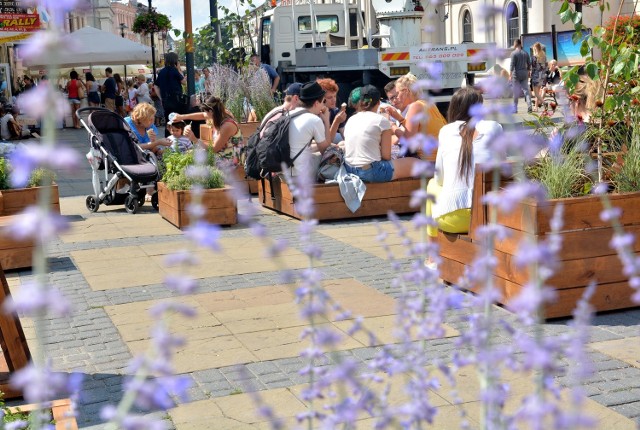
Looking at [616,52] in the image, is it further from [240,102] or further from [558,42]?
[558,42]

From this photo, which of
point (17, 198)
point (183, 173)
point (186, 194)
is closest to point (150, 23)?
point (183, 173)

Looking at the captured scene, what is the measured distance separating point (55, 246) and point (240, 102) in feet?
19.0

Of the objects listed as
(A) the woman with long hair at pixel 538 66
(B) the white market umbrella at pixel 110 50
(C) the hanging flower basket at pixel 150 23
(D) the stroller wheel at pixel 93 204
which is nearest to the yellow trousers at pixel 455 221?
(D) the stroller wheel at pixel 93 204

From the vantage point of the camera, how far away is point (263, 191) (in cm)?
1162

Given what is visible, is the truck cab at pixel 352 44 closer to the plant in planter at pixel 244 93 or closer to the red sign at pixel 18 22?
the plant in planter at pixel 244 93

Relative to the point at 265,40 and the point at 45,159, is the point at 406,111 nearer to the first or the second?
the point at 45,159

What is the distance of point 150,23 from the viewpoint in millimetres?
35438

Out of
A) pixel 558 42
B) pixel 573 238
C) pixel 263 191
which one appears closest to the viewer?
pixel 573 238

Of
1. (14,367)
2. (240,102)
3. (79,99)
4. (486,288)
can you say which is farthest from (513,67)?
(486,288)

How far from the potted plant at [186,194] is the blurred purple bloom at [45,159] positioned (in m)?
8.52

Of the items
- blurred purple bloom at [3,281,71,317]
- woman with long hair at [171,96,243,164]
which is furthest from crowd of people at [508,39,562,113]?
blurred purple bloom at [3,281,71,317]

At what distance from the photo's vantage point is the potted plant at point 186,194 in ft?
33.3

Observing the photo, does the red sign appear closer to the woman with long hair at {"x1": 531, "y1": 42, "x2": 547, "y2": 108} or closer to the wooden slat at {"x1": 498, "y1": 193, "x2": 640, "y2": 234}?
the woman with long hair at {"x1": 531, "y1": 42, "x2": 547, "y2": 108}

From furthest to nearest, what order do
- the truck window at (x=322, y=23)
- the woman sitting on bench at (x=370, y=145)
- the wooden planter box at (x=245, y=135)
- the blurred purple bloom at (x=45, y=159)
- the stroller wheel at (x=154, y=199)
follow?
the truck window at (x=322, y=23) < the wooden planter box at (x=245, y=135) < the stroller wheel at (x=154, y=199) < the woman sitting on bench at (x=370, y=145) < the blurred purple bloom at (x=45, y=159)
